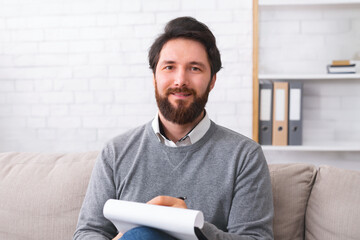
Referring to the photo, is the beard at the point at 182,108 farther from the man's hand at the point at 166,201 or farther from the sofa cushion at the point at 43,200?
the sofa cushion at the point at 43,200

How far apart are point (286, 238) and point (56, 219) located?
93 cm

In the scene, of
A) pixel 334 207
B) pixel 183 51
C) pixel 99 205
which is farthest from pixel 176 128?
pixel 334 207

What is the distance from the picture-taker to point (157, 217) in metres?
1.13

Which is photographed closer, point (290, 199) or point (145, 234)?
point (145, 234)

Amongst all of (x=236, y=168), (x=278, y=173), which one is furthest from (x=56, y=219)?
(x=278, y=173)

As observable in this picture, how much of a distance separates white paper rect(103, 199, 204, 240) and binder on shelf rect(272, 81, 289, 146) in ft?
4.52

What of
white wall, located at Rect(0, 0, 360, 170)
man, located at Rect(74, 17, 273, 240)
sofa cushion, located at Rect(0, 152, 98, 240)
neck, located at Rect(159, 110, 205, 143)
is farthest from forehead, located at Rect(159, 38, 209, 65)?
white wall, located at Rect(0, 0, 360, 170)

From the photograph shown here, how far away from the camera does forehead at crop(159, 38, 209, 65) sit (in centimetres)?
153

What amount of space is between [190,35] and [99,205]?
2.30ft

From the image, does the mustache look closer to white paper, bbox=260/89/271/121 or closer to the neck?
the neck

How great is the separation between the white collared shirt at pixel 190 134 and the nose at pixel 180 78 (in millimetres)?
160

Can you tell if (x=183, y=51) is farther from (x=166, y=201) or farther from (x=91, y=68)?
(x=91, y=68)

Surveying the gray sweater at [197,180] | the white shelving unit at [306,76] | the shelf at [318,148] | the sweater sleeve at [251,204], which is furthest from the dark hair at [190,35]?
the shelf at [318,148]

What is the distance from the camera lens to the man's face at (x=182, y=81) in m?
1.52
